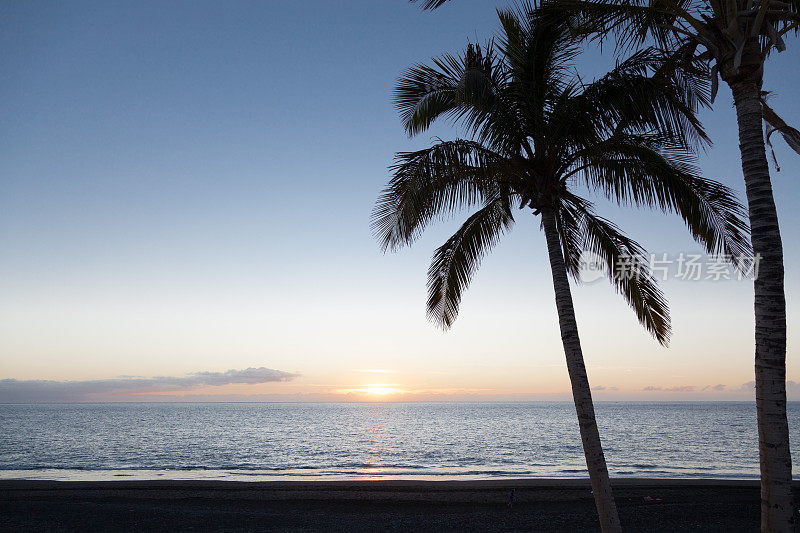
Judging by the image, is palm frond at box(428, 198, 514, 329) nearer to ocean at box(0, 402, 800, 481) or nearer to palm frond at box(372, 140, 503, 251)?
palm frond at box(372, 140, 503, 251)

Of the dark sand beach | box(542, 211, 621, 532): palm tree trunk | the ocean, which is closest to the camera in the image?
box(542, 211, 621, 532): palm tree trunk

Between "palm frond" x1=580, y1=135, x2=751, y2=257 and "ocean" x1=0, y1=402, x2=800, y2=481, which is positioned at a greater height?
"palm frond" x1=580, y1=135, x2=751, y2=257

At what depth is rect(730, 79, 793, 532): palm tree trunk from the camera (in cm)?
523

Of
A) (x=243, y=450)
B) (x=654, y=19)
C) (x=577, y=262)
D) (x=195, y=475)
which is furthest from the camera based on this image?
(x=243, y=450)

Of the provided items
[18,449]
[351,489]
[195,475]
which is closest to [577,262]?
[351,489]

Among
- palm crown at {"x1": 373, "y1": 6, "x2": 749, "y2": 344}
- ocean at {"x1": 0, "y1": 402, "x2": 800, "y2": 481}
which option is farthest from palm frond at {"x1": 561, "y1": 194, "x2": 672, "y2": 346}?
ocean at {"x1": 0, "y1": 402, "x2": 800, "y2": 481}

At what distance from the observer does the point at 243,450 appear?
144 ft

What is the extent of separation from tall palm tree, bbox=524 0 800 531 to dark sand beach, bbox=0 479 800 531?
9362mm

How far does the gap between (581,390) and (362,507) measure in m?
11.1

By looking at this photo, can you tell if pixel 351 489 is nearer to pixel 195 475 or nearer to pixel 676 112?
pixel 195 475

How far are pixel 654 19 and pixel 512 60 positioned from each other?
7.57 ft

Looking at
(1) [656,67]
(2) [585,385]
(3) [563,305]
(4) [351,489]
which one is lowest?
(4) [351,489]

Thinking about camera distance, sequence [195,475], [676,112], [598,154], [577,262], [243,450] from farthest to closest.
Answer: [243,450], [195,475], [577,262], [598,154], [676,112]

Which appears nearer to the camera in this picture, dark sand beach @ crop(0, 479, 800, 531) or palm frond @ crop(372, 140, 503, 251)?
palm frond @ crop(372, 140, 503, 251)
